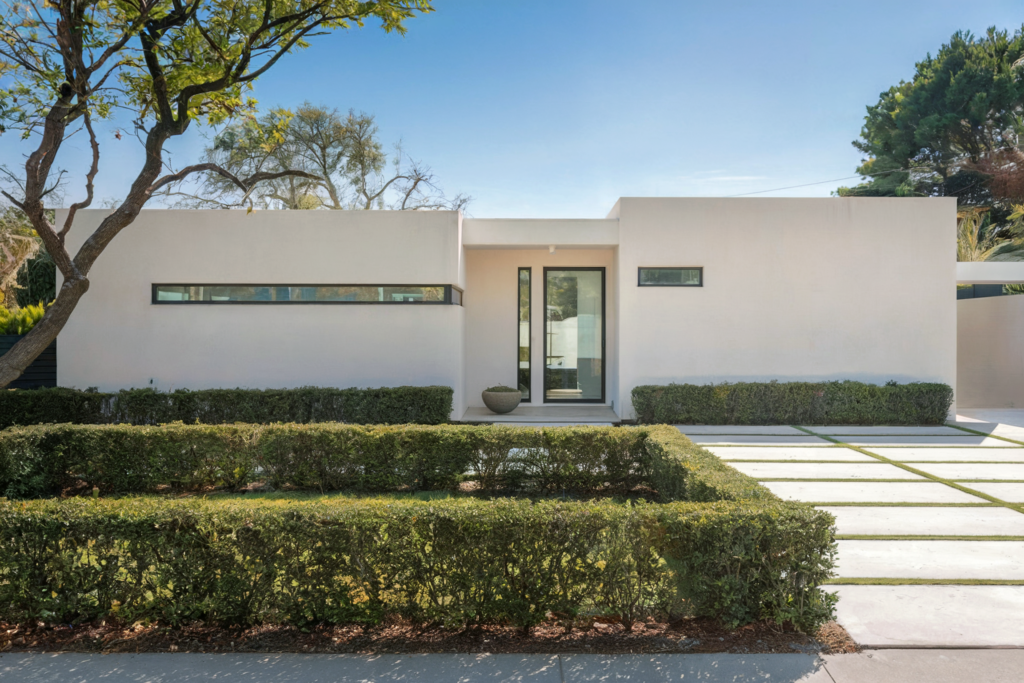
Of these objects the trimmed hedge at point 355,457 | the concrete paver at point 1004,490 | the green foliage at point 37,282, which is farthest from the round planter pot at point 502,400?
the green foliage at point 37,282

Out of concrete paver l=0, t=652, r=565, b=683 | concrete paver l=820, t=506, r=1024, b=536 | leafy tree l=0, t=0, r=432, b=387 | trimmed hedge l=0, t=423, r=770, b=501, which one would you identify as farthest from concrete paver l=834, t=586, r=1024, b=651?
leafy tree l=0, t=0, r=432, b=387

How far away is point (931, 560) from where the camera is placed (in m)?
4.21

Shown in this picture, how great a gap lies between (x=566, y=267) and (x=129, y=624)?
998 centimetres

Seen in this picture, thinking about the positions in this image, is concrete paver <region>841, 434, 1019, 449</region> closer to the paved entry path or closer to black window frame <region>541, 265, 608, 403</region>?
the paved entry path

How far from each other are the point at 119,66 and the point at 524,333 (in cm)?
736

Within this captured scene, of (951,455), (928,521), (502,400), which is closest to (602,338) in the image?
(502,400)

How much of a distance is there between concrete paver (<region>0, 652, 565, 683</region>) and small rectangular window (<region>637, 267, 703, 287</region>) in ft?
27.6

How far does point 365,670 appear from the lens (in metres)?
2.78

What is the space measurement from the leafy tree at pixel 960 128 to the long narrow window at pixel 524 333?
16.3 m

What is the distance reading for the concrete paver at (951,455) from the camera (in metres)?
7.40

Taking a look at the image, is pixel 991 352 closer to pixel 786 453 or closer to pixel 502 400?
pixel 786 453

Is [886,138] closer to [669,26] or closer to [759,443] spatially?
[669,26]

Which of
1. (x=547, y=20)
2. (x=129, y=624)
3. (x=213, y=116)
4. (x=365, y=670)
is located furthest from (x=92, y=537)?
(x=547, y=20)

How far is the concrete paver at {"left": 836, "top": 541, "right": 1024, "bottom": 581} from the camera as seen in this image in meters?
3.95
